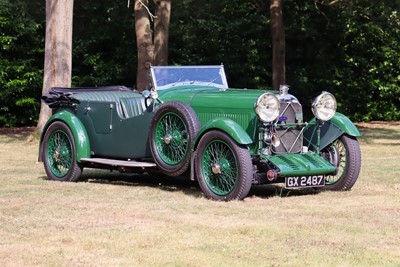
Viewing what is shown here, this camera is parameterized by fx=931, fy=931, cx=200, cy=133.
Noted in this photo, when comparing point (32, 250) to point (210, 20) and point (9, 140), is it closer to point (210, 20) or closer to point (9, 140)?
point (9, 140)

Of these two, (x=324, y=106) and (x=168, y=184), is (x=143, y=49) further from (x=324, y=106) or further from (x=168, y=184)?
(x=324, y=106)

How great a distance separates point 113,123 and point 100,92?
88 centimetres

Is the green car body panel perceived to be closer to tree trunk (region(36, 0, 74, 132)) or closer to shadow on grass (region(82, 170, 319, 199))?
shadow on grass (region(82, 170, 319, 199))

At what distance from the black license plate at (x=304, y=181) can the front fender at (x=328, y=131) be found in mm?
645

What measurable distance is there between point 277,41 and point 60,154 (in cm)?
1322

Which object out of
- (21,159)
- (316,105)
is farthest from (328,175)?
(21,159)

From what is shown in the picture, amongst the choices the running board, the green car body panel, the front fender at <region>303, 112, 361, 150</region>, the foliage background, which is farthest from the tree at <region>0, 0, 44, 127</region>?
the front fender at <region>303, 112, 361, 150</region>

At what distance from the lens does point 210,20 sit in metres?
27.0

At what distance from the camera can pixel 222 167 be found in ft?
32.8

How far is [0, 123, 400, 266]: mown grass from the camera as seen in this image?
684 centimetres

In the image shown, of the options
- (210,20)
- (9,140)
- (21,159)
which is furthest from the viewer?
(210,20)

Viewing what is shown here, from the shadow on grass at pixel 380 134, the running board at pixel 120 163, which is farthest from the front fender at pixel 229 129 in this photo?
the shadow on grass at pixel 380 134

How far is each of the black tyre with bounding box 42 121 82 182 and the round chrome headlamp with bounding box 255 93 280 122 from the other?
114 inches

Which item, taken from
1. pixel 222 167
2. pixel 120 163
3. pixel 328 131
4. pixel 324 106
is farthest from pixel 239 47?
pixel 222 167
